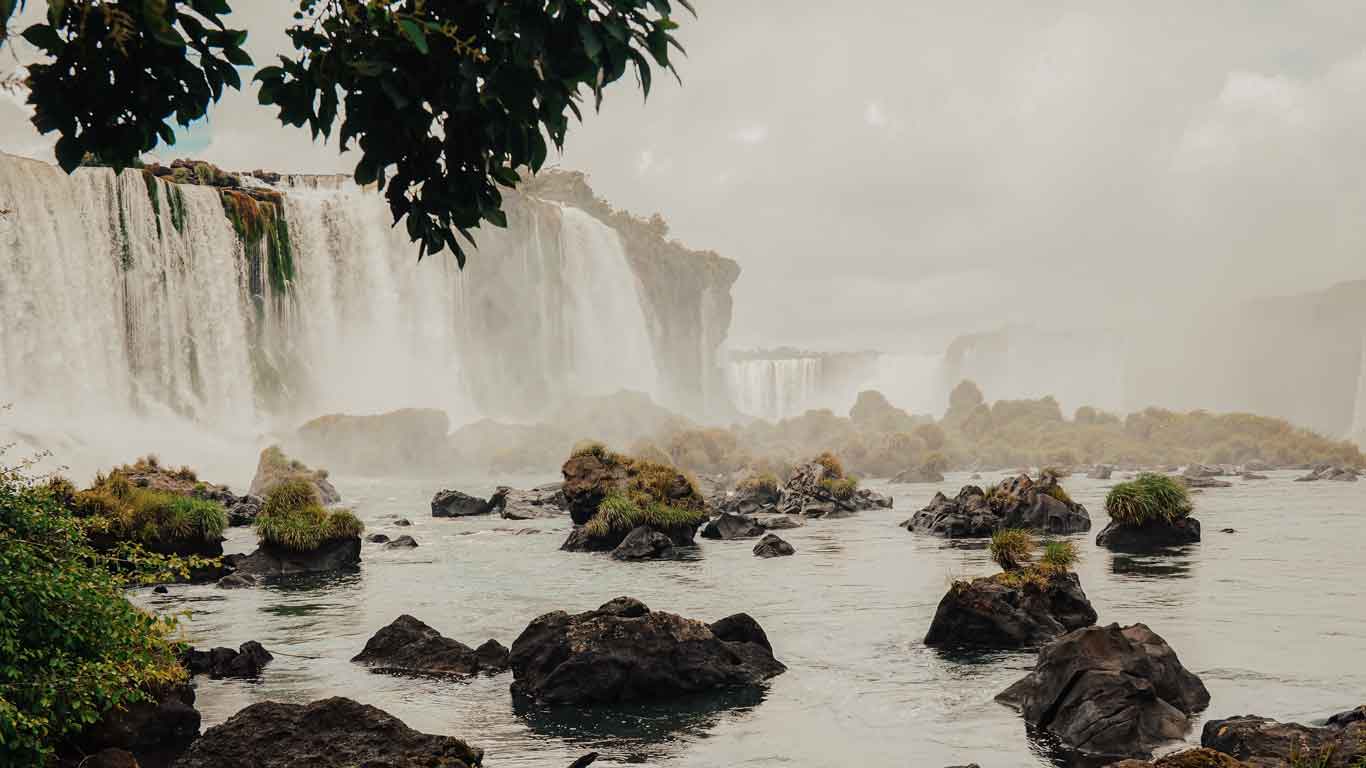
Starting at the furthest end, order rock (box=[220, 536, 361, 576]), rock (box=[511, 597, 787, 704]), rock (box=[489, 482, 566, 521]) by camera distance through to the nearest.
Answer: rock (box=[489, 482, 566, 521])
rock (box=[220, 536, 361, 576])
rock (box=[511, 597, 787, 704])

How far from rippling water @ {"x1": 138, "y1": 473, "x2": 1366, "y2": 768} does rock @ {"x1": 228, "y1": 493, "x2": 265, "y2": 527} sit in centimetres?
353

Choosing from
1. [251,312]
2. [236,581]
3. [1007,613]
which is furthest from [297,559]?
[251,312]

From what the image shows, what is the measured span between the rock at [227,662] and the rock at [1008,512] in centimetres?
2602

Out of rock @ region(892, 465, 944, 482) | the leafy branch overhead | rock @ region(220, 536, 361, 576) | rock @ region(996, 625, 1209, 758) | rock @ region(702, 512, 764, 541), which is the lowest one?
rock @ region(892, 465, 944, 482)

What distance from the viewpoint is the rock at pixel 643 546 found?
102ft

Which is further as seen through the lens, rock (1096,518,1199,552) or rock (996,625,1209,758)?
rock (1096,518,1199,552)

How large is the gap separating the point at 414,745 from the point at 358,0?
672 cm

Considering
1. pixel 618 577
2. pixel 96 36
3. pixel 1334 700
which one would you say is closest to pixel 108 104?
pixel 96 36

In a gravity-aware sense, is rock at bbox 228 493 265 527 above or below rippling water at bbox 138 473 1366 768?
above

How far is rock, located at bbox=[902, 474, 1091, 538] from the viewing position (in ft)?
120

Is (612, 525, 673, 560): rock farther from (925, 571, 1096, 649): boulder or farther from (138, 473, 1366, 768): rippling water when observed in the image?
(925, 571, 1096, 649): boulder

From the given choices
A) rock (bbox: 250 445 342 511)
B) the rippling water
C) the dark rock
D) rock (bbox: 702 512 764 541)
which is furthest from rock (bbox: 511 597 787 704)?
rock (bbox: 250 445 342 511)

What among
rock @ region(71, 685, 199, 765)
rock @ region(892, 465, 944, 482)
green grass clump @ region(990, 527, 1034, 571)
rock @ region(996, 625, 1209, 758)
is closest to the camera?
rock @ region(71, 685, 199, 765)

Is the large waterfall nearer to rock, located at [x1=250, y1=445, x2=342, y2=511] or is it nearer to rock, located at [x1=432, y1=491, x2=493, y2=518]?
rock, located at [x1=250, y1=445, x2=342, y2=511]
